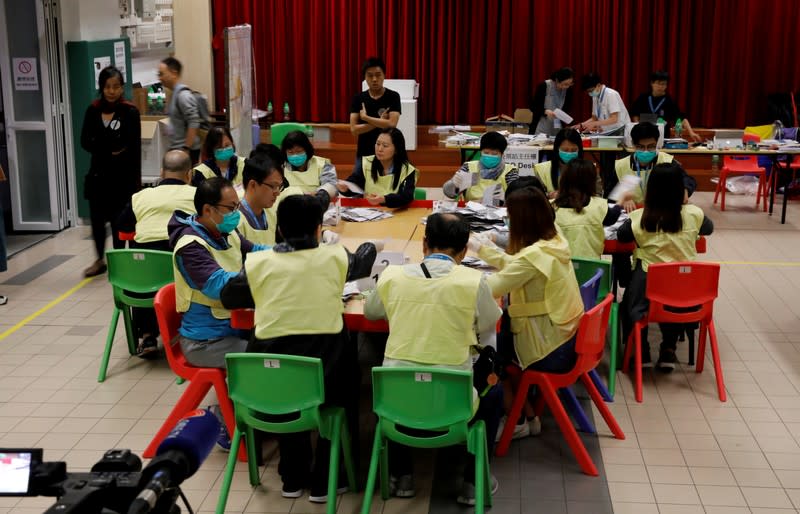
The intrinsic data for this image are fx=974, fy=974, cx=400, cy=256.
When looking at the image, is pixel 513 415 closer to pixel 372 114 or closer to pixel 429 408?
pixel 429 408

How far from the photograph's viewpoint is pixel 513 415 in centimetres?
446

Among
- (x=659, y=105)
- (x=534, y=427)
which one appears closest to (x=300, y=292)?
(x=534, y=427)

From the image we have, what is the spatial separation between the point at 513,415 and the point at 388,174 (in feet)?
8.66

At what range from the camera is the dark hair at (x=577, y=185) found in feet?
18.0

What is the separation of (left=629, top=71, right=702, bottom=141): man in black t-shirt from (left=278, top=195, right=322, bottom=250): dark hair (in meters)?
6.35

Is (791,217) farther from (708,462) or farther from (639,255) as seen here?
(708,462)

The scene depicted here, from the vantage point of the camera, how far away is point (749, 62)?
1208cm

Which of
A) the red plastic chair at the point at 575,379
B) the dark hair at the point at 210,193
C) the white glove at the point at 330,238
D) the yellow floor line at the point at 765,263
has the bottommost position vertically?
the yellow floor line at the point at 765,263

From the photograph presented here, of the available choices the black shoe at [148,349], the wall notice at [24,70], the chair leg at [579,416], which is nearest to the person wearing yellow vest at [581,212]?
the chair leg at [579,416]

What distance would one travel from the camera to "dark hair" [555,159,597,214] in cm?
550

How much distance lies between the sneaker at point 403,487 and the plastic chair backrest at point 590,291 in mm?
1166

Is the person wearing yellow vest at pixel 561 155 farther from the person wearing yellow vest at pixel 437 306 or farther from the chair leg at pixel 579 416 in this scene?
the person wearing yellow vest at pixel 437 306

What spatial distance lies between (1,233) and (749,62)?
29.7 feet

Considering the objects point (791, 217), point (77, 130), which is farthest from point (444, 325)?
point (791, 217)
